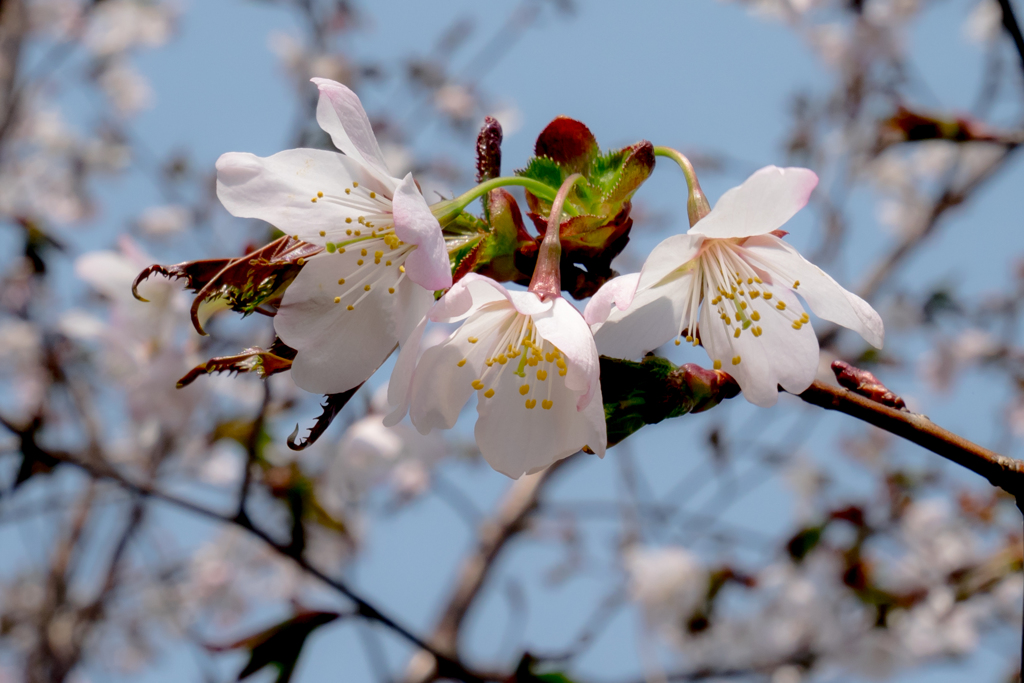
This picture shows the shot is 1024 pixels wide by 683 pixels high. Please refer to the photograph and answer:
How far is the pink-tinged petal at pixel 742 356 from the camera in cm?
60

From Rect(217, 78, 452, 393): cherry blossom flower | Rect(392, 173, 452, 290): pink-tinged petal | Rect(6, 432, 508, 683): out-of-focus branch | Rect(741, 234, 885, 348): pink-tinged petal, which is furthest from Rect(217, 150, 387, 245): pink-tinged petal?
Rect(6, 432, 508, 683): out-of-focus branch

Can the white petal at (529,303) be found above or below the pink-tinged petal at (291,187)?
below

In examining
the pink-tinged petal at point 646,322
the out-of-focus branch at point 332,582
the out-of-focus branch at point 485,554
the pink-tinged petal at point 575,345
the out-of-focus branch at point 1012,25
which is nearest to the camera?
the pink-tinged petal at point 575,345

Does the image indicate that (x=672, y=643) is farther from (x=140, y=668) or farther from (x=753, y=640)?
(x=140, y=668)

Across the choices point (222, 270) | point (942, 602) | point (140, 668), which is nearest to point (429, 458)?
point (222, 270)

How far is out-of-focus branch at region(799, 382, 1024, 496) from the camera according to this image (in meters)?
0.50

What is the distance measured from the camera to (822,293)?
1.91 ft

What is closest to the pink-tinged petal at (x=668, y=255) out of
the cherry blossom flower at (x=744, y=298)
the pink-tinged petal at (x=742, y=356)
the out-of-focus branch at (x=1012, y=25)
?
the cherry blossom flower at (x=744, y=298)

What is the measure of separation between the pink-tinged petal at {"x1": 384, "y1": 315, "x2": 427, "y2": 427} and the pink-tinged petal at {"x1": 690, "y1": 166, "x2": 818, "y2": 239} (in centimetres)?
21

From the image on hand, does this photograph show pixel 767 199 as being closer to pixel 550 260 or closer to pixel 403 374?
pixel 550 260

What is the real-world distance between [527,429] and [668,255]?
177 millimetres

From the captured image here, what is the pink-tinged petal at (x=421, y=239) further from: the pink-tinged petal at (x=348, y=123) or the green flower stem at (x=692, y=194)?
the green flower stem at (x=692, y=194)

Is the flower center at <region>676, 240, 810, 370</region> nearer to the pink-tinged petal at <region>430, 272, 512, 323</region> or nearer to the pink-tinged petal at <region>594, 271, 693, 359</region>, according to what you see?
the pink-tinged petal at <region>594, 271, 693, 359</region>

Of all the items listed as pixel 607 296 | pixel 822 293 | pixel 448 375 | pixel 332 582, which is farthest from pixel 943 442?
pixel 332 582
